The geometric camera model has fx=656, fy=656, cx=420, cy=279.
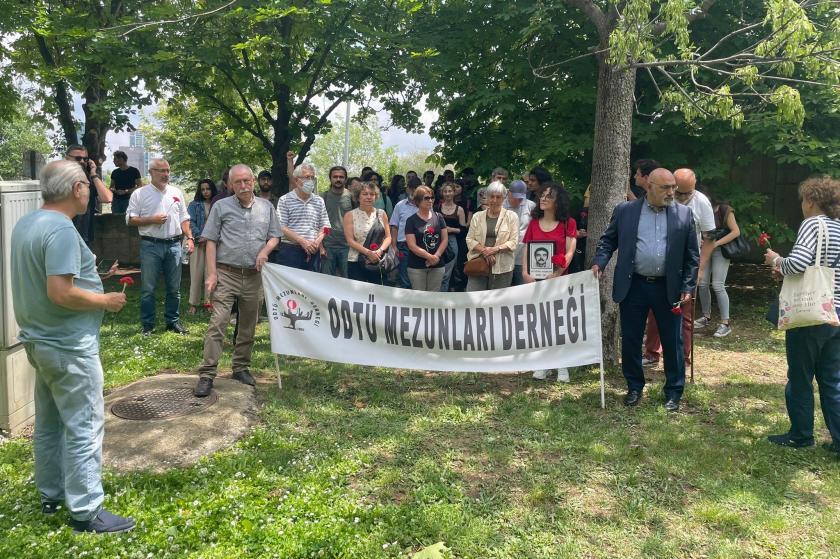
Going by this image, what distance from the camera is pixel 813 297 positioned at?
14.8 ft

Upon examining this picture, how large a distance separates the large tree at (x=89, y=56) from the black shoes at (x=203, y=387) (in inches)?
240

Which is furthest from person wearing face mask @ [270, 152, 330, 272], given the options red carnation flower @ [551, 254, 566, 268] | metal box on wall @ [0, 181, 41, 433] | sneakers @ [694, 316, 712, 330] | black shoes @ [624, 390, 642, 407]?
sneakers @ [694, 316, 712, 330]

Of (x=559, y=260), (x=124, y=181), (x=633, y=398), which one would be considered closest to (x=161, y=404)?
(x=559, y=260)

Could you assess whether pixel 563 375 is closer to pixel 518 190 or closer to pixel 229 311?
pixel 518 190

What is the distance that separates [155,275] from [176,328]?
73 cm

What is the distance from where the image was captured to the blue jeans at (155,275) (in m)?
8.28

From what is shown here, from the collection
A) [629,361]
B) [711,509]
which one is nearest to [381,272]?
[629,361]

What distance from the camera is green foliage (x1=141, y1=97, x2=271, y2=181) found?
21.8m

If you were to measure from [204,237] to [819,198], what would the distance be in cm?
502

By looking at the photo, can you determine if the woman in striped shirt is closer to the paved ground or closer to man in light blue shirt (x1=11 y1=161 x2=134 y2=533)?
the paved ground

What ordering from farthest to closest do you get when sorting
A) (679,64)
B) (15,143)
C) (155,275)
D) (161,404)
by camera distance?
(15,143)
(155,275)
(679,64)
(161,404)

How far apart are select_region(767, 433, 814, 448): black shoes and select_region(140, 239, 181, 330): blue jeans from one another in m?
6.80

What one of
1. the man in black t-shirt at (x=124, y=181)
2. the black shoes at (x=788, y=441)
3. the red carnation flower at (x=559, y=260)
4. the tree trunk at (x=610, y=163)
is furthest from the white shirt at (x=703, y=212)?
the man in black t-shirt at (x=124, y=181)

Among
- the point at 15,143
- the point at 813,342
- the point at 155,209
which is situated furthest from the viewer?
the point at 15,143
